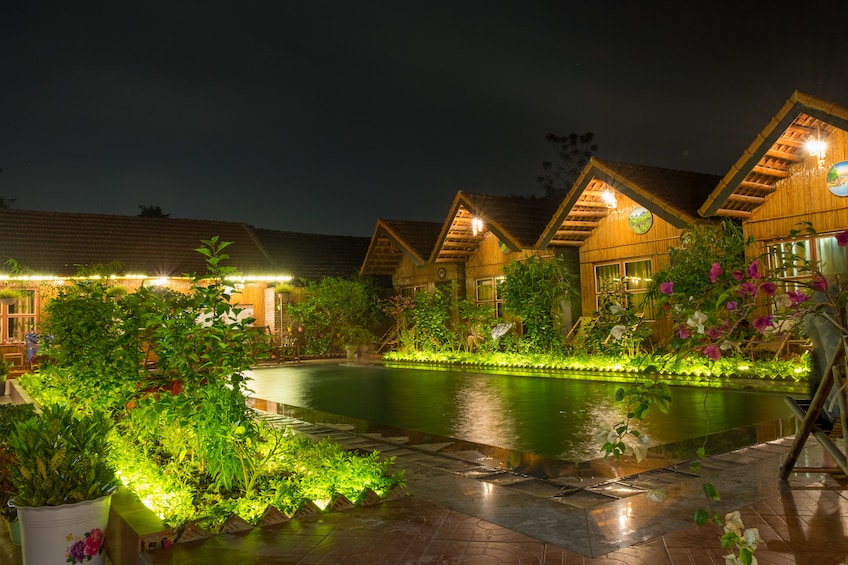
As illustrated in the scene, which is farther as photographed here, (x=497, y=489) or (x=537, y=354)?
(x=537, y=354)

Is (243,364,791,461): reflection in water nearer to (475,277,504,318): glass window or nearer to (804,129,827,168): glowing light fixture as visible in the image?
(475,277,504,318): glass window

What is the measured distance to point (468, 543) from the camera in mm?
3920

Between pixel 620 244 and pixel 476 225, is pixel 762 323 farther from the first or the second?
pixel 476 225

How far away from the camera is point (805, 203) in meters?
13.7

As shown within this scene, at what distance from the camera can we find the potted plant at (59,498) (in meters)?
3.78

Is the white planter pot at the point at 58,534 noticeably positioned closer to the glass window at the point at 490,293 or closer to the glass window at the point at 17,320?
the glass window at the point at 490,293

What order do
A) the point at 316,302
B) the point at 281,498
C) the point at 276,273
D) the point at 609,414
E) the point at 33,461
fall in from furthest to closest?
the point at 276,273 → the point at 316,302 → the point at 609,414 → the point at 281,498 → the point at 33,461

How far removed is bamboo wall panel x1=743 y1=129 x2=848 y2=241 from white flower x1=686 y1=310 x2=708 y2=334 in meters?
11.8

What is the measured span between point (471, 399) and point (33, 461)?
8.04 metres

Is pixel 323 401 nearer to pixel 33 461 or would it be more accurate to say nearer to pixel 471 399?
pixel 471 399

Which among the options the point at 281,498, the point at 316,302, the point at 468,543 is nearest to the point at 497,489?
the point at 468,543

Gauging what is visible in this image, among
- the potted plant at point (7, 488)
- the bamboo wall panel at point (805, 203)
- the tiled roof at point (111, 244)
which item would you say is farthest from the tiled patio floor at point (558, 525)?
the tiled roof at point (111, 244)

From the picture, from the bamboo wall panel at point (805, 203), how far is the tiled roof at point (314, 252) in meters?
16.6

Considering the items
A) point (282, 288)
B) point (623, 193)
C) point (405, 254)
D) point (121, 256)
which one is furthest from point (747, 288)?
point (121, 256)
